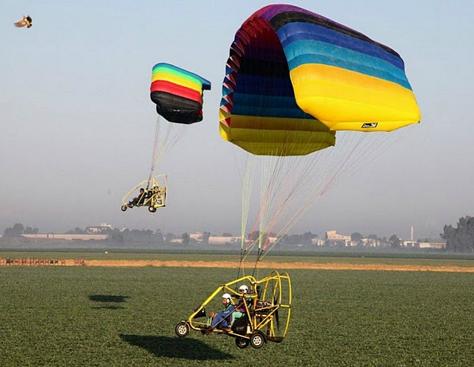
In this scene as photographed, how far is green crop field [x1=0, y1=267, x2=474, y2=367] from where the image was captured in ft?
73.5

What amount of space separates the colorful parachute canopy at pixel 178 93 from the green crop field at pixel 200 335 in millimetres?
7253

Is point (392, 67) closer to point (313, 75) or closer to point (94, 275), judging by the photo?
point (313, 75)

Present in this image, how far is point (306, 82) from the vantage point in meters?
15.2

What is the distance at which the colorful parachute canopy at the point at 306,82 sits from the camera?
1541 cm

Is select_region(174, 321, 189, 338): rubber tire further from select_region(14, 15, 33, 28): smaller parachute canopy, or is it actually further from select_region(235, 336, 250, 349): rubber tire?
select_region(14, 15, 33, 28): smaller parachute canopy

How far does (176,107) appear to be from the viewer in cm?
2375

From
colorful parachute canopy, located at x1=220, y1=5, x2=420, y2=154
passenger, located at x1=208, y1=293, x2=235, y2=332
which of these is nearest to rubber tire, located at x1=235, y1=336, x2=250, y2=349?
passenger, located at x1=208, y1=293, x2=235, y2=332

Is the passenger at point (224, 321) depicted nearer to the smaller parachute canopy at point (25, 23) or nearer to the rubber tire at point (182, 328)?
the rubber tire at point (182, 328)

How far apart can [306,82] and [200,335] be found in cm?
1488

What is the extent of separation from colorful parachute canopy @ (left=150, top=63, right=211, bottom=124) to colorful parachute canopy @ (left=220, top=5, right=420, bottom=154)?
2878mm

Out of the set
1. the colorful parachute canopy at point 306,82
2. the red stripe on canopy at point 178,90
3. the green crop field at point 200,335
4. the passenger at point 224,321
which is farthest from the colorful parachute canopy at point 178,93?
the passenger at point 224,321

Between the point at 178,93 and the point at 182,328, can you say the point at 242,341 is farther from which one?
the point at 178,93

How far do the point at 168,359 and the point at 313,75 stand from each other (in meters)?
10.3

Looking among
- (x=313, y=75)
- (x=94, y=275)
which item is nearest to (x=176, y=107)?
(x=313, y=75)
